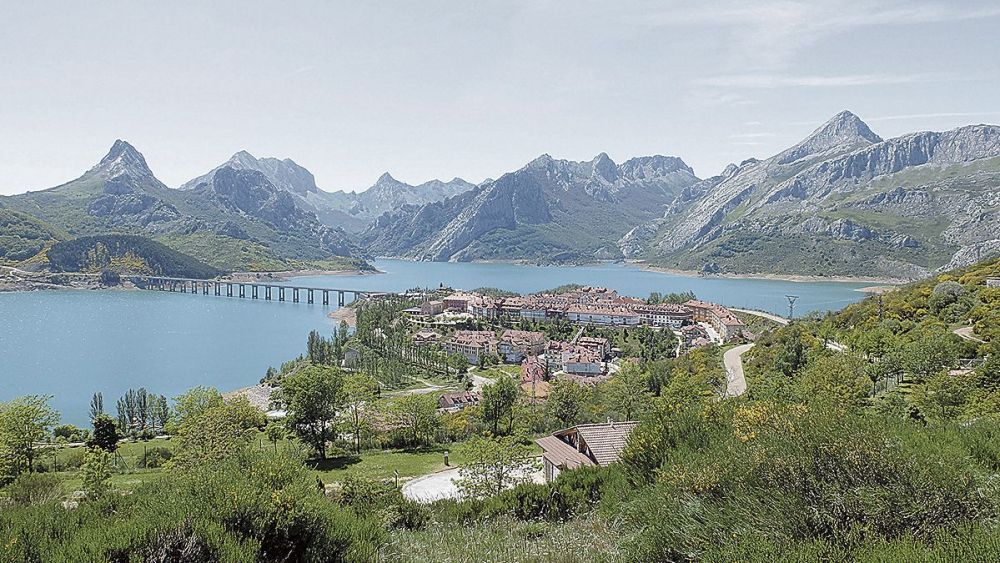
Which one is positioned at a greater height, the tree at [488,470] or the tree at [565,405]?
the tree at [488,470]

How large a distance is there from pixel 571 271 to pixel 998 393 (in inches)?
6168

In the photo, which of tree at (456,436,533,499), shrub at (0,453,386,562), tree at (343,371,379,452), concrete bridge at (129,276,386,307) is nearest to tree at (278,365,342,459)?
tree at (343,371,379,452)

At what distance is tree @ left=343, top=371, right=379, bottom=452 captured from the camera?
21.1m

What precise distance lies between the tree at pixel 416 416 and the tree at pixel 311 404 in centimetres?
326

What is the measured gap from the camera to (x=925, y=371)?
19750 mm

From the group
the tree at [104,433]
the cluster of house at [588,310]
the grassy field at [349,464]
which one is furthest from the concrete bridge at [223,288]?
the grassy field at [349,464]

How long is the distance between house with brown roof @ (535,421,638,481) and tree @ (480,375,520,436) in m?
7.37

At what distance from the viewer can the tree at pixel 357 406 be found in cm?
2109

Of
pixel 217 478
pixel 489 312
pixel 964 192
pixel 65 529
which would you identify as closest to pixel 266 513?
pixel 217 478

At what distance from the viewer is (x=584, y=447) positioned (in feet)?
49.2

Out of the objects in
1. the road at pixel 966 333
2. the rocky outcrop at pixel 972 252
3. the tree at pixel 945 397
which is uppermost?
the rocky outcrop at pixel 972 252

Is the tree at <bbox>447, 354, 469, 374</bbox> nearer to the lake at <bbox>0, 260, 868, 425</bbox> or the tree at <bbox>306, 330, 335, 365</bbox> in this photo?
the tree at <bbox>306, 330, 335, 365</bbox>

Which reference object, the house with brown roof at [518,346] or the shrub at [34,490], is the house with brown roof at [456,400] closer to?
the house with brown roof at [518,346]

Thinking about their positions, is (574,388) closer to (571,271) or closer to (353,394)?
(353,394)
